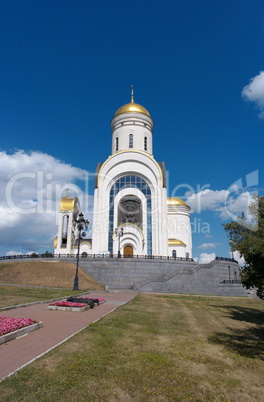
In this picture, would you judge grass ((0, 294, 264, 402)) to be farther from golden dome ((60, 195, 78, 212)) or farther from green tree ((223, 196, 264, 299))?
golden dome ((60, 195, 78, 212))

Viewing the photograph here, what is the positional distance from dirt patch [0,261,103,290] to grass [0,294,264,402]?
18.8 m

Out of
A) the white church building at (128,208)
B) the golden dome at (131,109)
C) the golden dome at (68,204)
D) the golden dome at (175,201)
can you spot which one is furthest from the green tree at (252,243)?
the golden dome at (131,109)

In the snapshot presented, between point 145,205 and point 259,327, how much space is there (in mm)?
30028

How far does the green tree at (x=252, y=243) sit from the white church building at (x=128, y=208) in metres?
24.6

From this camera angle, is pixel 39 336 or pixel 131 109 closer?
pixel 39 336

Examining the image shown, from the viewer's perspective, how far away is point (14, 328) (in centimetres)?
743

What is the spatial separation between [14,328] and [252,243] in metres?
9.27

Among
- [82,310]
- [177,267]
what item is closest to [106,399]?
[82,310]

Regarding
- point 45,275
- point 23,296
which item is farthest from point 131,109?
point 23,296

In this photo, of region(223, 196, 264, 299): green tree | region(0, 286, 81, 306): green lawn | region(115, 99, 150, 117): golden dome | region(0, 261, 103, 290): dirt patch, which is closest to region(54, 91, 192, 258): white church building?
region(115, 99, 150, 117): golden dome

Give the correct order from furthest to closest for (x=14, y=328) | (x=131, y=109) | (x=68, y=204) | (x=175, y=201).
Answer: (x=175, y=201)
(x=131, y=109)
(x=68, y=204)
(x=14, y=328)

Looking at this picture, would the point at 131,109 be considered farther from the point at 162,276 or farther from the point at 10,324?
the point at 10,324

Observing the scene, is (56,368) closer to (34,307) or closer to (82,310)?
(82,310)

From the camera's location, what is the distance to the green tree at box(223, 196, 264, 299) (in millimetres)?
10885
